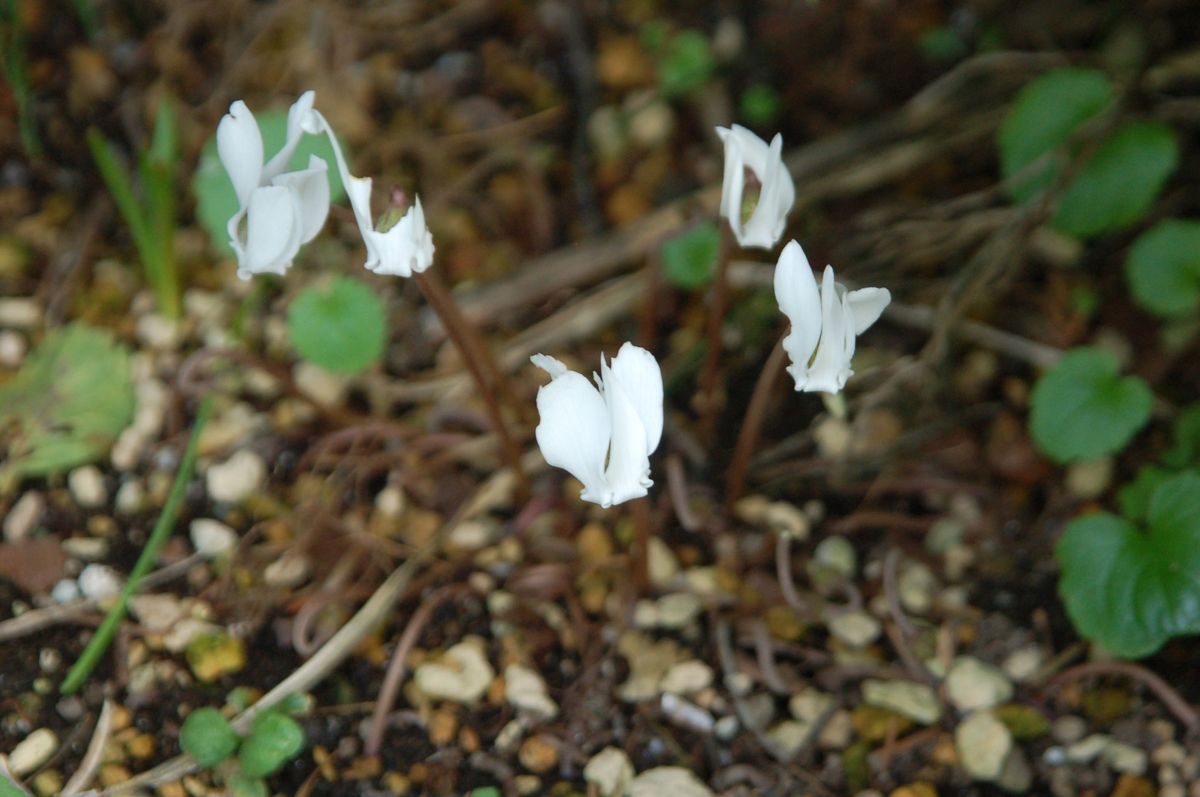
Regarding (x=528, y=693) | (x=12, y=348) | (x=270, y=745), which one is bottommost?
(x=528, y=693)

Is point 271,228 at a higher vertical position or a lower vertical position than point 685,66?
higher

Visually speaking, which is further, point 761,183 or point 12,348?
point 12,348

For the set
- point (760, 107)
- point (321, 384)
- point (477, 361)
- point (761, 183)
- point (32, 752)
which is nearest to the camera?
point (761, 183)

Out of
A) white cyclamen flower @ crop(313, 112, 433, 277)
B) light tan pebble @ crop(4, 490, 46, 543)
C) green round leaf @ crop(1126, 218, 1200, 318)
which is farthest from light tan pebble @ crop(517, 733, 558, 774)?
green round leaf @ crop(1126, 218, 1200, 318)

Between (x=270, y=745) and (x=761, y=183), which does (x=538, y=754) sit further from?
(x=761, y=183)

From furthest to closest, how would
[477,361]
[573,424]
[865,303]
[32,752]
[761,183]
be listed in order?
[477,361], [32,752], [761,183], [865,303], [573,424]

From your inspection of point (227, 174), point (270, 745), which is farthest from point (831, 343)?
point (227, 174)

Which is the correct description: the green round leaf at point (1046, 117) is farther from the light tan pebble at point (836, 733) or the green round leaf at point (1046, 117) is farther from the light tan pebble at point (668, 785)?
the light tan pebble at point (668, 785)

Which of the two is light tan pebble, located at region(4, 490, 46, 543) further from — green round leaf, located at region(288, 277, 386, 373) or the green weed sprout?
green round leaf, located at region(288, 277, 386, 373)
